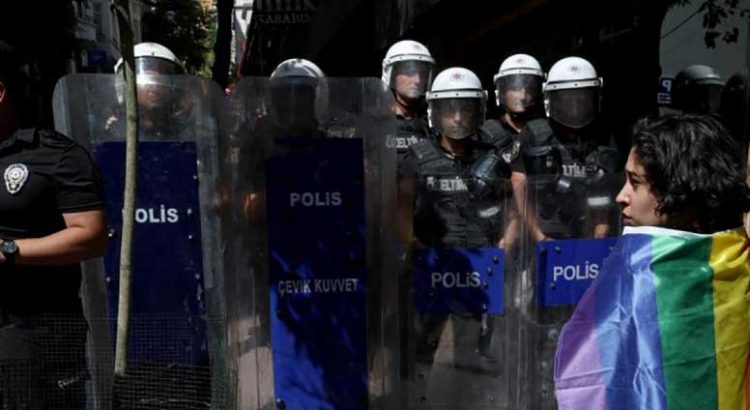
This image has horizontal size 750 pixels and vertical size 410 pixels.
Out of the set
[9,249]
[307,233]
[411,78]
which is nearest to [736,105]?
[411,78]

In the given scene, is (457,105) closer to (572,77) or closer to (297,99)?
(572,77)

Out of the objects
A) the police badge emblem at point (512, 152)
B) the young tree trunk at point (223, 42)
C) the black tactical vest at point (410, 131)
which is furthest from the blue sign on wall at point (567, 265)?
the young tree trunk at point (223, 42)

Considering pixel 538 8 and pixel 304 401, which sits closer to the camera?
pixel 304 401

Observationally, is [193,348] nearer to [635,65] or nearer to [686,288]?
[686,288]

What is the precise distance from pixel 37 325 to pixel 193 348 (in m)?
0.80

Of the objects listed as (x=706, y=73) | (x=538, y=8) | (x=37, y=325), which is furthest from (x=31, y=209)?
(x=538, y=8)

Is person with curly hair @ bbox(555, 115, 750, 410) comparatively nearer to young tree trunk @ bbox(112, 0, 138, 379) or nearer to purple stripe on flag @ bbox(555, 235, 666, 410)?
purple stripe on flag @ bbox(555, 235, 666, 410)

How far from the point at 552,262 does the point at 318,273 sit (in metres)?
1.22

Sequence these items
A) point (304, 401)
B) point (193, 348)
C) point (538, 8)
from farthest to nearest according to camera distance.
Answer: point (538, 8) < point (304, 401) < point (193, 348)

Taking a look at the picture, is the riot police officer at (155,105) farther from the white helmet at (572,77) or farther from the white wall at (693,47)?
the white wall at (693,47)

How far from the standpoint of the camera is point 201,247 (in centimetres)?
404

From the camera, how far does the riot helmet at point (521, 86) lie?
18.8ft

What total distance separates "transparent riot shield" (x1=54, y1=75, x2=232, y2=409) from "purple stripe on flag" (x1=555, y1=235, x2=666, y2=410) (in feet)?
6.97

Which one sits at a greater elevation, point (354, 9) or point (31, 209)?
point (354, 9)
